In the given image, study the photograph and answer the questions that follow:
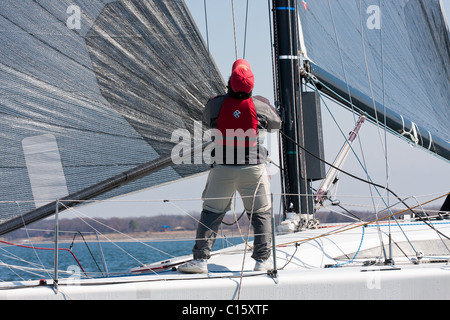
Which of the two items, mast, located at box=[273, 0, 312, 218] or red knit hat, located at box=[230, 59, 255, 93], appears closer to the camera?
red knit hat, located at box=[230, 59, 255, 93]

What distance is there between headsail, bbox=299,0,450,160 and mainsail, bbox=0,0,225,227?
130 cm

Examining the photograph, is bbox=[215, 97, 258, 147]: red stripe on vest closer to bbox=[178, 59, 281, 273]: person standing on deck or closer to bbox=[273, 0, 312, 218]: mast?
Answer: bbox=[178, 59, 281, 273]: person standing on deck

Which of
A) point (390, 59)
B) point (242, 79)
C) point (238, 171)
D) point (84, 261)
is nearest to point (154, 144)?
point (238, 171)

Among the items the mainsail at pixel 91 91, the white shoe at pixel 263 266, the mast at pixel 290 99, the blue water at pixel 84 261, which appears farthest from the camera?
the mast at pixel 290 99

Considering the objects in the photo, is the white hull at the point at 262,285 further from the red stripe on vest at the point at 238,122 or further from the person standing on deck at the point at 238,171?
the red stripe on vest at the point at 238,122

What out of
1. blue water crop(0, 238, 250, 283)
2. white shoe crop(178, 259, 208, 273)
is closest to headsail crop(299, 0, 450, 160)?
blue water crop(0, 238, 250, 283)

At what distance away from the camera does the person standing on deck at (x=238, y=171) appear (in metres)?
3.06

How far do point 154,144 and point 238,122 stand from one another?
0.85m

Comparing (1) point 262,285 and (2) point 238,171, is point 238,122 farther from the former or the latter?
(1) point 262,285

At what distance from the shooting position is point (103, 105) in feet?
12.1

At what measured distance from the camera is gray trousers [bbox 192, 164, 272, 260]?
10.1ft

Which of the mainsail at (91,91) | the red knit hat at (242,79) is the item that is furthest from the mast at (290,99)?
the red knit hat at (242,79)

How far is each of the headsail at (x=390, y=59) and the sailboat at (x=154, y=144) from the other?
27 centimetres

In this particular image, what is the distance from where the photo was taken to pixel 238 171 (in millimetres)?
3088
